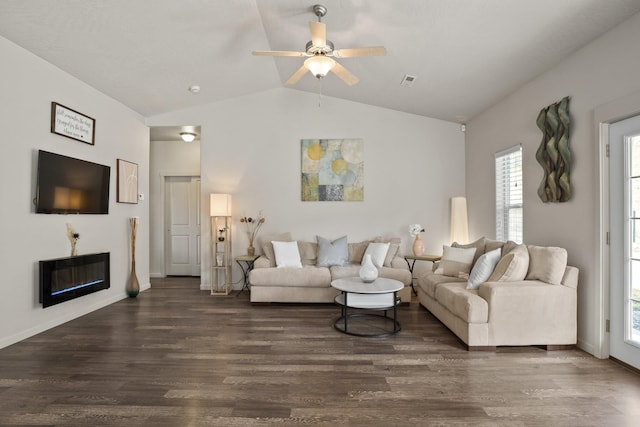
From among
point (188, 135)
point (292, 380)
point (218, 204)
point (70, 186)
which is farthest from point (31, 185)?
point (292, 380)

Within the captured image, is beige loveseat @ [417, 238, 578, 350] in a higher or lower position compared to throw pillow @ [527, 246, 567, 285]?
lower

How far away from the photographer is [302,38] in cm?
411

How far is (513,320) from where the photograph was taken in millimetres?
3191

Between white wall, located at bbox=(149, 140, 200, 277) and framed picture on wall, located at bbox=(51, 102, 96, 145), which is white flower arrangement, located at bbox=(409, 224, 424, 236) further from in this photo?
framed picture on wall, located at bbox=(51, 102, 96, 145)

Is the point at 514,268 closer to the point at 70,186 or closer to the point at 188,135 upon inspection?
the point at 70,186

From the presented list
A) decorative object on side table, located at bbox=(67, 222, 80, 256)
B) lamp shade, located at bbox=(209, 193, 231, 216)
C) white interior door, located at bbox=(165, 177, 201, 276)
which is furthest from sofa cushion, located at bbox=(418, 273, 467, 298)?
white interior door, located at bbox=(165, 177, 201, 276)

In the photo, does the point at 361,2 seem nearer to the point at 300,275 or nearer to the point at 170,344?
the point at 300,275

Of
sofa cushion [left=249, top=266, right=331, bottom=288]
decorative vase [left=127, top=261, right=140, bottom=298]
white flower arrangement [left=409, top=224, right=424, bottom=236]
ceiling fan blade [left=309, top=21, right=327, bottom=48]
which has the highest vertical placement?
ceiling fan blade [left=309, top=21, right=327, bottom=48]

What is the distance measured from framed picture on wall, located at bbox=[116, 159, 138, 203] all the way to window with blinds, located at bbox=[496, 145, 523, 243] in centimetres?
533

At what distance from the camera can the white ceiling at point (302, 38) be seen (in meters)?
3.00

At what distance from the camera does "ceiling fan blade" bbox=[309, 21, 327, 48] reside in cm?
293

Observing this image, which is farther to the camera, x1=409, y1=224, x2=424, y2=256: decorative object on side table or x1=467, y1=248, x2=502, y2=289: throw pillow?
x1=409, y1=224, x2=424, y2=256: decorative object on side table

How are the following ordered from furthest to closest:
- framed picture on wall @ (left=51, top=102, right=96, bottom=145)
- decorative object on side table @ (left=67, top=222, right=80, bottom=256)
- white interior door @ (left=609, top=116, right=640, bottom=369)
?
→ decorative object on side table @ (left=67, top=222, right=80, bottom=256), framed picture on wall @ (left=51, top=102, right=96, bottom=145), white interior door @ (left=609, top=116, right=640, bottom=369)

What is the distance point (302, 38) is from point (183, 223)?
453 centimetres
